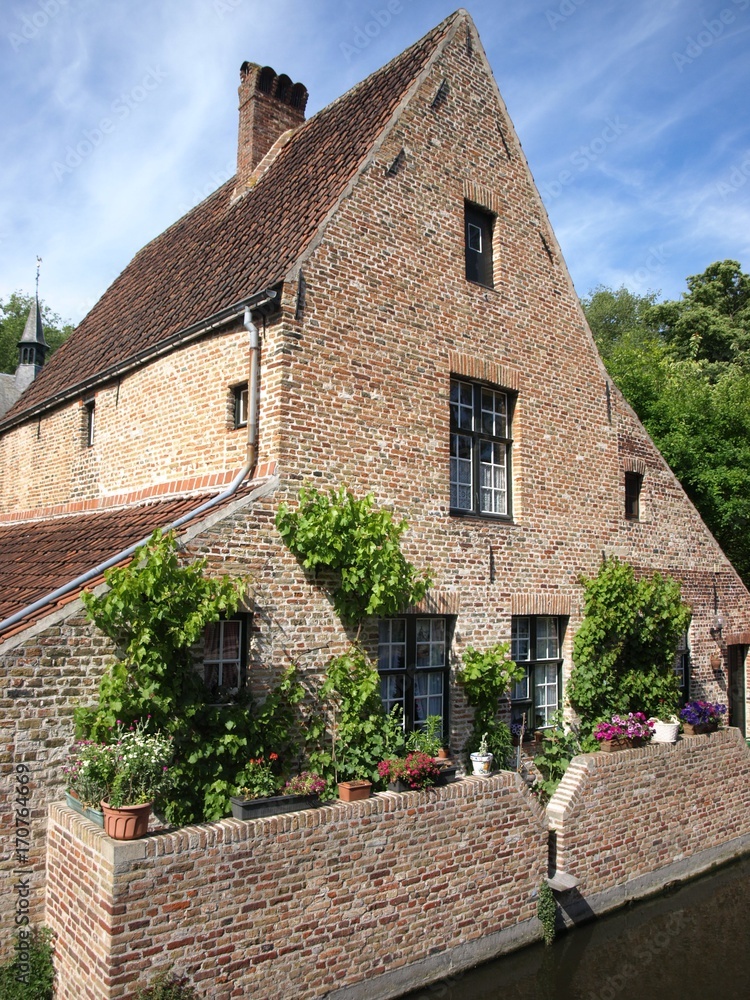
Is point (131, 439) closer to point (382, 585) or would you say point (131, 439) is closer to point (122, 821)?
point (382, 585)

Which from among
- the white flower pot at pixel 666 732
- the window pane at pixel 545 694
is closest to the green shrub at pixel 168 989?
the window pane at pixel 545 694

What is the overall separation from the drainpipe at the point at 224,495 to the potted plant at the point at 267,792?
2.23 metres

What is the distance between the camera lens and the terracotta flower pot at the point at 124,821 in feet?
19.8

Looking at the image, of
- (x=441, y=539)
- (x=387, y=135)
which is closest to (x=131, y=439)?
(x=441, y=539)

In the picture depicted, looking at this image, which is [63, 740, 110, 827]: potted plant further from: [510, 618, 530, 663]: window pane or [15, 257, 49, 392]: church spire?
[15, 257, 49, 392]: church spire

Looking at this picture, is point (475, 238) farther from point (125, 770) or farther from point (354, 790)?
point (125, 770)

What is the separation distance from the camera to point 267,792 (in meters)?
→ 7.16

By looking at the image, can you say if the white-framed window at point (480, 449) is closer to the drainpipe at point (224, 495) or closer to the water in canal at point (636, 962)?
the drainpipe at point (224, 495)

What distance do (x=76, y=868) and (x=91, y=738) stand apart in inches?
39.0

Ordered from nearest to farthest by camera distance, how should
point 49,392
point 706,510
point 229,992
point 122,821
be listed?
point 122,821 → point 229,992 → point 49,392 → point 706,510

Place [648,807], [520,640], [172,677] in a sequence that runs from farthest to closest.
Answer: [520,640]
[648,807]
[172,677]

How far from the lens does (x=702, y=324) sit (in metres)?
34.6

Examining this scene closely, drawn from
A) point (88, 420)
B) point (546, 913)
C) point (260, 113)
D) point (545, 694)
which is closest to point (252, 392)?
point (88, 420)

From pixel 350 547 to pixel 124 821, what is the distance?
356 cm
